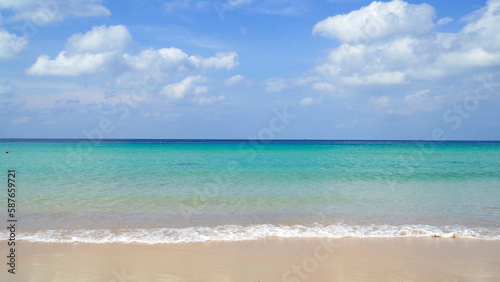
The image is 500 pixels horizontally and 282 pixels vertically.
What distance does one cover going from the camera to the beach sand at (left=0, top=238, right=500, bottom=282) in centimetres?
624

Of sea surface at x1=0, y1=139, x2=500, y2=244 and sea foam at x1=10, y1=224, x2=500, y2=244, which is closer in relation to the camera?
sea foam at x1=10, y1=224, x2=500, y2=244

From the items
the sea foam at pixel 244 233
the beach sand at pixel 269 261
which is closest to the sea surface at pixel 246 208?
the sea foam at pixel 244 233

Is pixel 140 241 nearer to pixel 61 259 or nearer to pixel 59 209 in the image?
pixel 61 259

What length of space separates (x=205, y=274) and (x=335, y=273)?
2438 mm

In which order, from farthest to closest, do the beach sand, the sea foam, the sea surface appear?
the sea surface, the sea foam, the beach sand

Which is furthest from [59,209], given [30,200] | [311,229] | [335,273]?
[335,273]

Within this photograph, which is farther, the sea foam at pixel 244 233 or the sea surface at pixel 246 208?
the sea surface at pixel 246 208

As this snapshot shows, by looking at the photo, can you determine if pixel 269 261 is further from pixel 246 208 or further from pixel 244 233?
pixel 246 208

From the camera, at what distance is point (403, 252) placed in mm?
7637

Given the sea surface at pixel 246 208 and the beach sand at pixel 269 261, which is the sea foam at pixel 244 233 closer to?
the sea surface at pixel 246 208

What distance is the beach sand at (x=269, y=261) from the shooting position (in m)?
6.24

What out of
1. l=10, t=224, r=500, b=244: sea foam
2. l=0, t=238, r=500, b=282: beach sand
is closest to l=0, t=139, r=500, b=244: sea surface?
l=10, t=224, r=500, b=244: sea foam

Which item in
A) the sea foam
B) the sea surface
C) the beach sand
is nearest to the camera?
the beach sand

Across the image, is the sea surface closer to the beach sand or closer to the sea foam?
the sea foam
